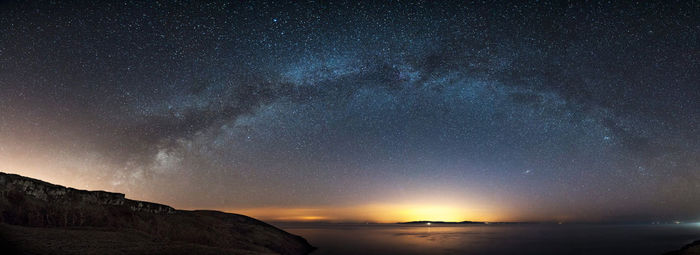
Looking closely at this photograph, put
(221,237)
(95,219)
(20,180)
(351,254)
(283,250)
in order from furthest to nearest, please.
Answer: (351,254)
(283,250)
(221,237)
(95,219)
(20,180)

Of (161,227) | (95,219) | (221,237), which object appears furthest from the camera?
(221,237)

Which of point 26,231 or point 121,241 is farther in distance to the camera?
point 121,241

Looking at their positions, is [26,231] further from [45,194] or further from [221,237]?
[221,237]

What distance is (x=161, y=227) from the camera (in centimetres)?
5306

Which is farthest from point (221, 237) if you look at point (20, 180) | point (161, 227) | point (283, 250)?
point (20, 180)

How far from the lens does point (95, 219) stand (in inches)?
1774

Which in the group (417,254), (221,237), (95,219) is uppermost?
(95,219)

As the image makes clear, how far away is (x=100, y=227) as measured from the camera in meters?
39.2

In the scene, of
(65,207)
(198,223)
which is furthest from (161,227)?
(65,207)

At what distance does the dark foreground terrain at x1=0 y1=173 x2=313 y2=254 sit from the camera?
2578 centimetres

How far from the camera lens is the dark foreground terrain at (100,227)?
25.8m

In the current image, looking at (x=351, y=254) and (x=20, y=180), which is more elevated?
(x=20, y=180)

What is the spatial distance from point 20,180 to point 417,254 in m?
73.0

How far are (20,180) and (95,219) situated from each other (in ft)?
29.9
